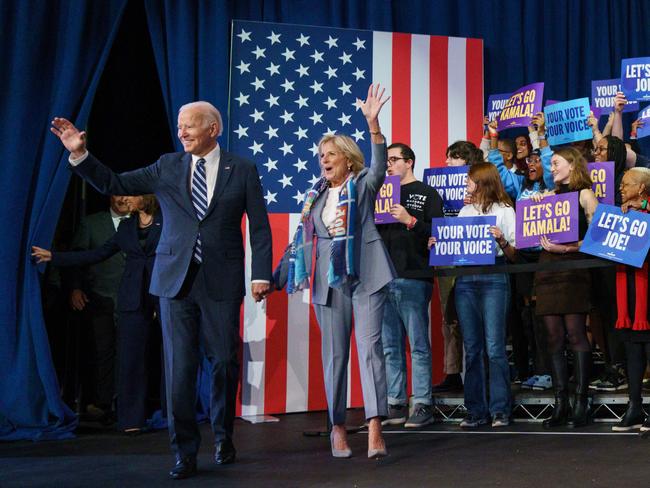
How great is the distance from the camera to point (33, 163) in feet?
19.7

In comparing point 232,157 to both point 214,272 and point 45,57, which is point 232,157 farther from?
point 45,57

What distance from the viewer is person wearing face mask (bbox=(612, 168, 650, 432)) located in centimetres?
507

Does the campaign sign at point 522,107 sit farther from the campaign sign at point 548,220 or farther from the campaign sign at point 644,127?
the campaign sign at point 548,220

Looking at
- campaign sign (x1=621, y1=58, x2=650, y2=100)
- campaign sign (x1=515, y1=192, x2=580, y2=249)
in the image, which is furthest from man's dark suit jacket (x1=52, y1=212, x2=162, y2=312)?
campaign sign (x1=621, y1=58, x2=650, y2=100)

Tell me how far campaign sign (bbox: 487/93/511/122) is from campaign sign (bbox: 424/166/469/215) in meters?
1.18

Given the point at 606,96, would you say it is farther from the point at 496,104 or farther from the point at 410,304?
the point at 410,304

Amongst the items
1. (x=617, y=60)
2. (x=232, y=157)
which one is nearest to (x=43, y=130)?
(x=232, y=157)

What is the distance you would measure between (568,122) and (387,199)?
1.61 metres

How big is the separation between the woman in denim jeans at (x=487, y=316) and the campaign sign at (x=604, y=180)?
0.60 meters

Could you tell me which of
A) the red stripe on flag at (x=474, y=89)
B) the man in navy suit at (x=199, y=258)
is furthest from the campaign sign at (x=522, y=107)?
the man in navy suit at (x=199, y=258)

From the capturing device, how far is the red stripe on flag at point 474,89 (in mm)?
7270

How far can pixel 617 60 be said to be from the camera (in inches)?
308

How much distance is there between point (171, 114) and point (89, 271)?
1.24 m

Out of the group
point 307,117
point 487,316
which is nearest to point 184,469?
point 487,316
